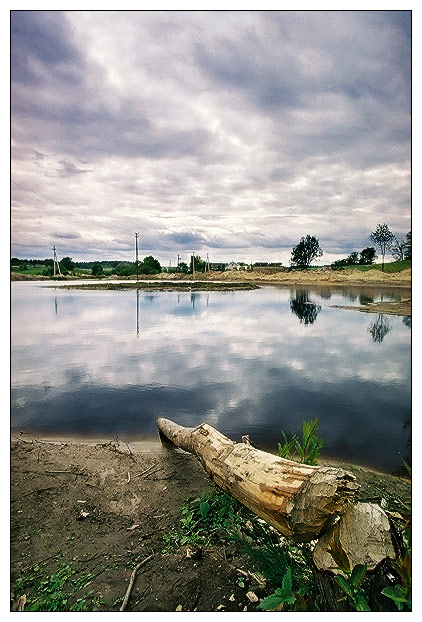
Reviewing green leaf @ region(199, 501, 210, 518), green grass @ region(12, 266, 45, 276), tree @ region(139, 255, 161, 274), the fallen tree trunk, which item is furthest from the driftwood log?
tree @ region(139, 255, 161, 274)

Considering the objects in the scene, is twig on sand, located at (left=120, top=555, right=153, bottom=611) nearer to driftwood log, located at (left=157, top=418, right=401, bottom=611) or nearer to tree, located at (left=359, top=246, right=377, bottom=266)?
driftwood log, located at (left=157, top=418, right=401, bottom=611)

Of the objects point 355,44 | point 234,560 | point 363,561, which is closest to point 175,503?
point 234,560

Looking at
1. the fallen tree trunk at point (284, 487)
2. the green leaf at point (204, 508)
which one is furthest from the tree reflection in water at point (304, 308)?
the fallen tree trunk at point (284, 487)

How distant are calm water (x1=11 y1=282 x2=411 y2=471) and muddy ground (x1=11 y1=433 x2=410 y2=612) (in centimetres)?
63

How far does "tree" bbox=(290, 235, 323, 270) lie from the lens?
3.83 m

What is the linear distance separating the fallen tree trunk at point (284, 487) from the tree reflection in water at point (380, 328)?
4423 millimetres

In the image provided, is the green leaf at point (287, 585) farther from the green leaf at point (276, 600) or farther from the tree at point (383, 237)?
the tree at point (383, 237)

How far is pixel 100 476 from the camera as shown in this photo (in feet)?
8.32

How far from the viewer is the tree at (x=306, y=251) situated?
3832 mm

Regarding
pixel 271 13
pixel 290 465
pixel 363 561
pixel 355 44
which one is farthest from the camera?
pixel 355 44

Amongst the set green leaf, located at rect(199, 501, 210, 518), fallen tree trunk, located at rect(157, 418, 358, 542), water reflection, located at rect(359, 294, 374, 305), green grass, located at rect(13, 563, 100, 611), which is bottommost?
green grass, located at rect(13, 563, 100, 611)

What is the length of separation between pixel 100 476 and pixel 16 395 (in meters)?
2.02

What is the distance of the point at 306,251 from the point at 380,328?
302cm
